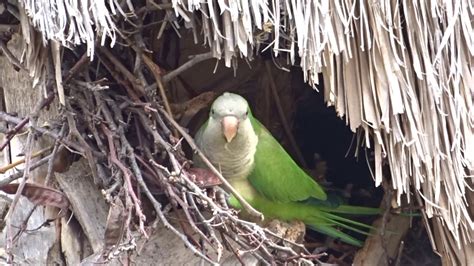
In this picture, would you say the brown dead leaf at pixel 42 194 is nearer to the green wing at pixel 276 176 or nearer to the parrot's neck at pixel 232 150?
the parrot's neck at pixel 232 150

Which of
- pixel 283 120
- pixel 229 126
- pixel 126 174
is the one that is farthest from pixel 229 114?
pixel 283 120

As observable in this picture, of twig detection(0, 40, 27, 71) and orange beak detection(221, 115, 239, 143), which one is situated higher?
twig detection(0, 40, 27, 71)

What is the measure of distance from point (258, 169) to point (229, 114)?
200mm

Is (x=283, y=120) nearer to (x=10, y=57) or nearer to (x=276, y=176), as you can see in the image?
(x=276, y=176)

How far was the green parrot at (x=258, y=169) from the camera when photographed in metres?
1.75

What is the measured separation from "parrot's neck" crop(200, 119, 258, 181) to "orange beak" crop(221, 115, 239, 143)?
0.14 feet

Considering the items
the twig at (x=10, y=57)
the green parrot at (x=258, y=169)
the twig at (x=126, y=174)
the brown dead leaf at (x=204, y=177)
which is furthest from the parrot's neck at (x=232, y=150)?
the twig at (x=10, y=57)

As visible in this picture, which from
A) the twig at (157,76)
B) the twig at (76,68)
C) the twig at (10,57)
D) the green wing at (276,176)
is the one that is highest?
the twig at (10,57)

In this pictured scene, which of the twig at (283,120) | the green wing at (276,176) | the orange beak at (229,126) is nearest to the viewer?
the orange beak at (229,126)

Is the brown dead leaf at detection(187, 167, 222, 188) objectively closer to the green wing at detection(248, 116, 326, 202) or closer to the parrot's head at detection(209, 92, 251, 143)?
the parrot's head at detection(209, 92, 251, 143)

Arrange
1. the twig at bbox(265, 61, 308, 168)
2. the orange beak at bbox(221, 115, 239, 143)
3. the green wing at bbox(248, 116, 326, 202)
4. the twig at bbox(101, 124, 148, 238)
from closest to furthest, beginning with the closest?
the twig at bbox(101, 124, 148, 238)
the orange beak at bbox(221, 115, 239, 143)
the green wing at bbox(248, 116, 326, 202)
the twig at bbox(265, 61, 308, 168)

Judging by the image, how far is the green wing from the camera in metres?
1.86

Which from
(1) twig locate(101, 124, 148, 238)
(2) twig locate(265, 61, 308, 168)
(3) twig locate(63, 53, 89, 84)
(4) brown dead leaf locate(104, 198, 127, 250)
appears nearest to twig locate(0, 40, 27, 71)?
(3) twig locate(63, 53, 89, 84)

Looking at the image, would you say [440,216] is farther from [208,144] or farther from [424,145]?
[208,144]
